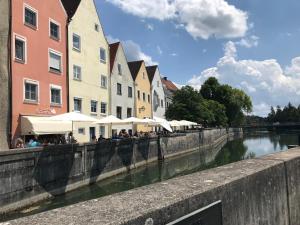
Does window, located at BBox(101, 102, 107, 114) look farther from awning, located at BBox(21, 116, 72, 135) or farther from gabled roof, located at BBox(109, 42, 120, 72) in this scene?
awning, located at BBox(21, 116, 72, 135)

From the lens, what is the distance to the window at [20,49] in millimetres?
28097

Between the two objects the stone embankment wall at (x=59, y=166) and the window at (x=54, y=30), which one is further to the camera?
the window at (x=54, y=30)

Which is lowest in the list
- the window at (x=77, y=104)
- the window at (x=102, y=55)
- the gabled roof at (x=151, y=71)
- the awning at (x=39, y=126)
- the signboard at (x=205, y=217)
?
the signboard at (x=205, y=217)

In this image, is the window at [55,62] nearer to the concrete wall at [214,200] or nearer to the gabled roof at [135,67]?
the gabled roof at [135,67]

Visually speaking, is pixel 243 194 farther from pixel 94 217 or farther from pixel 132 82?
pixel 132 82

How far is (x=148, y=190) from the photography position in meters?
3.27

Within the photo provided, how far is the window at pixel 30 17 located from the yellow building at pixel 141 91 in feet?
81.5

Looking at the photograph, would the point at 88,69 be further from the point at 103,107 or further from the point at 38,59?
the point at 38,59

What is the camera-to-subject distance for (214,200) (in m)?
3.45

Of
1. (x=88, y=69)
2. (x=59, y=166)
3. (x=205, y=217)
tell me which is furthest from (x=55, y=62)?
(x=205, y=217)

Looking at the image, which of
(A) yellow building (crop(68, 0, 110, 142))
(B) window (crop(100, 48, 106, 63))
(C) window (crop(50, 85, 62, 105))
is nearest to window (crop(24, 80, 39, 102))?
(C) window (crop(50, 85, 62, 105))

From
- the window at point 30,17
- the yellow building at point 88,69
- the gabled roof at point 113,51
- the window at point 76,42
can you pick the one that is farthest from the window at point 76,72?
the gabled roof at point 113,51

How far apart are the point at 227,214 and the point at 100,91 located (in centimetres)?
3912

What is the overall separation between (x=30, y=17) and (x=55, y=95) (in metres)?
6.79
